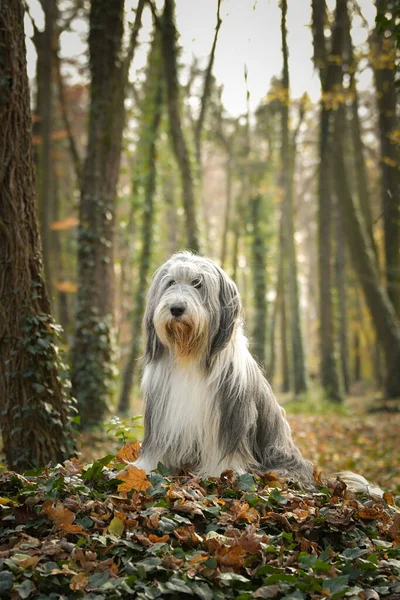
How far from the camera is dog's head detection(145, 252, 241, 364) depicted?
4.44 metres

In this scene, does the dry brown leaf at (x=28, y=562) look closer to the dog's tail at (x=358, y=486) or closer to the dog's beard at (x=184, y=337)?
the dog's beard at (x=184, y=337)

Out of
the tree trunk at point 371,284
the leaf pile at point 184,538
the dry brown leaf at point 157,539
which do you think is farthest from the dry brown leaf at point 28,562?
the tree trunk at point 371,284

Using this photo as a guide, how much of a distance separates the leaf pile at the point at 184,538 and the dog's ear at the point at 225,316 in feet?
3.01

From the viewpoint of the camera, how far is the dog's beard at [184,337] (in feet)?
14.5

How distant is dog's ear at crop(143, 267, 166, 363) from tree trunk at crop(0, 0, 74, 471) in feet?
2.75

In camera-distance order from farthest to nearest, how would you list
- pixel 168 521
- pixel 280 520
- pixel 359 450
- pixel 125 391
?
pixel 125 391 → pixel 359 450 → pixel 280 520 → pixel 168 521

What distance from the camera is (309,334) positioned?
127 ft

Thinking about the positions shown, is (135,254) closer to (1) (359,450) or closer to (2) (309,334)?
(1) (359,450)

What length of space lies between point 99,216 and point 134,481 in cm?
592

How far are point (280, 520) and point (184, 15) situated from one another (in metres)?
5.13

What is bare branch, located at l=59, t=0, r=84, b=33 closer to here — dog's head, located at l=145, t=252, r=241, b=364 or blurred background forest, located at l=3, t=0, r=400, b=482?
blurred background forest, located at l=3, t=0, r=400, b=482

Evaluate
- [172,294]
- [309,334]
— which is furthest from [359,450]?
[309,334]

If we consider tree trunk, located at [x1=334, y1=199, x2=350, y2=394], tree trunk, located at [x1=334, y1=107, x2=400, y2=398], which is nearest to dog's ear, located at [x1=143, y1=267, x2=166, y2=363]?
tree trunk, located at [x1=334, y1=107, x2=400, y2=398]

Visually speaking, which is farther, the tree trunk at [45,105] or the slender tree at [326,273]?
the slender tree at [326,273]
